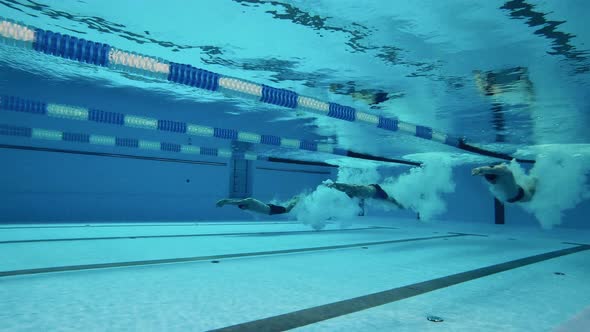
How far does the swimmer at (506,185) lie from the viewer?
879cm

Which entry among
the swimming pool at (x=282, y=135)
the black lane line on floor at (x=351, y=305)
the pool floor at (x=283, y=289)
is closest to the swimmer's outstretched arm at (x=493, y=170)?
the swimming pool at (x=282, y=135)

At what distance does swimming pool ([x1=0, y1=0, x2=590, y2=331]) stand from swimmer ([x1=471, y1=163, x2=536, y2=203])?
0.67 m

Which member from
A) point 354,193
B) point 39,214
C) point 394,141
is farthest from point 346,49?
point 39,214

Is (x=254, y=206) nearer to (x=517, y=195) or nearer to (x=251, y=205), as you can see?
(x=251, y=205)

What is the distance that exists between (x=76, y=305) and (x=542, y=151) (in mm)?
15685

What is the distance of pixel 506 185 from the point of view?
947 cm

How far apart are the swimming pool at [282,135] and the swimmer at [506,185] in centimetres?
67

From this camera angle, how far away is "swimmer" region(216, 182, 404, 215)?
32.6 feet

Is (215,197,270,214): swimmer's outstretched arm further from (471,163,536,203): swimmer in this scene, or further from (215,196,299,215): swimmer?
(471,163,536,203): swimmer

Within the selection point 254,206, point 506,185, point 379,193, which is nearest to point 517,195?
point 506,185

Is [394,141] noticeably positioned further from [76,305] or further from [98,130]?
[76,305]

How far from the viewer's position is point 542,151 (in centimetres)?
1405

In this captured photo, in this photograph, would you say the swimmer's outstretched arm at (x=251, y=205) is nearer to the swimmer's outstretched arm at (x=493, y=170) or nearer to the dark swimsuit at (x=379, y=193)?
the dark swimsuit at (x=379, y=193)

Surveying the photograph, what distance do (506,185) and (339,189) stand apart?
13.9ft
